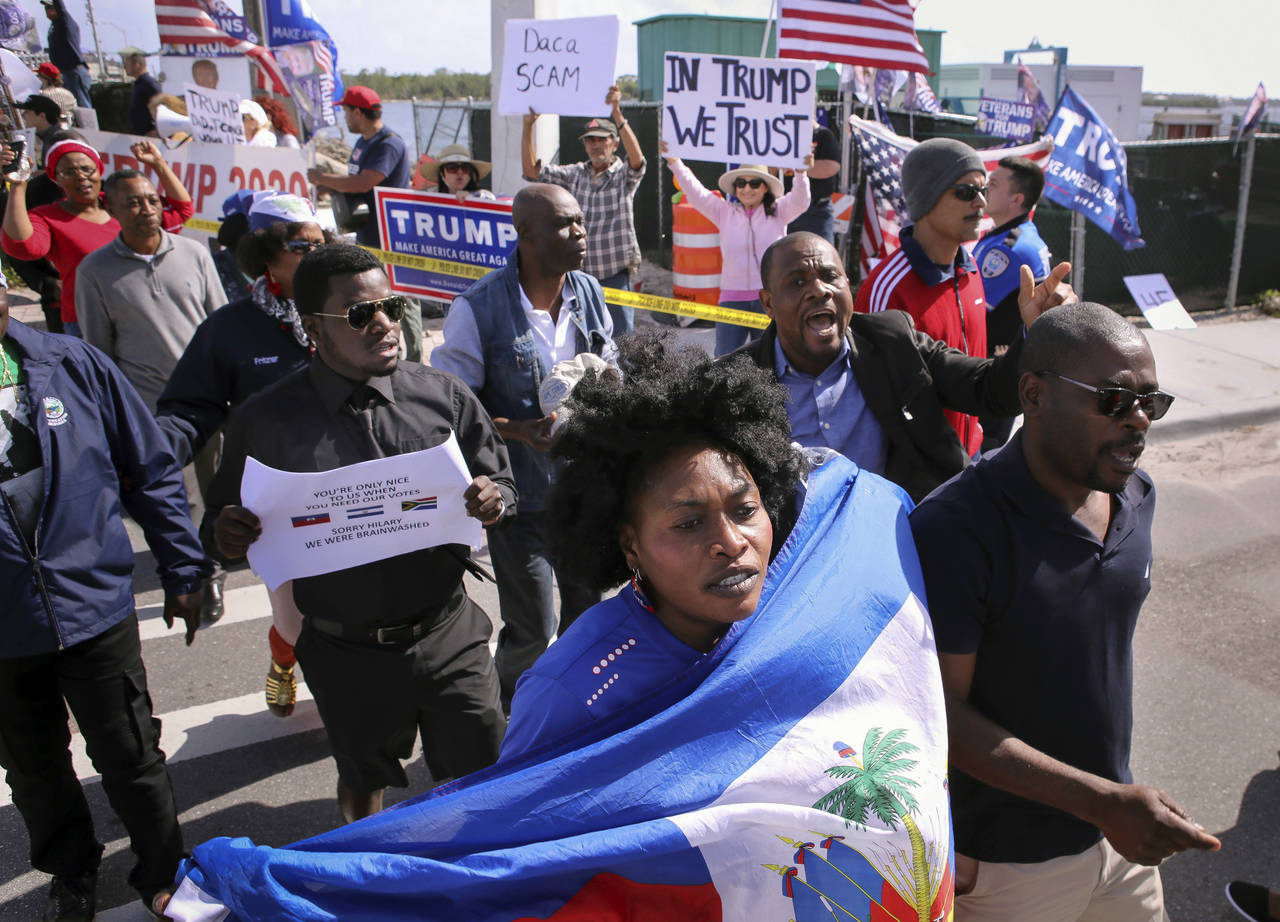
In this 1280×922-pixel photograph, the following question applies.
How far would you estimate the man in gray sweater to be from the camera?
4.92 m

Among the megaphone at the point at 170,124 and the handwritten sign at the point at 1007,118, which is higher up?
the handwritten sign at the point at 1007,118

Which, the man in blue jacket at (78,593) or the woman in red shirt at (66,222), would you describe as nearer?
the man in blue jacket at (78,593)

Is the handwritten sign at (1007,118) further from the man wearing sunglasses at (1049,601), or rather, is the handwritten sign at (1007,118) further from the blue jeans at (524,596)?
the man wearing sunglasses at (1049,601)

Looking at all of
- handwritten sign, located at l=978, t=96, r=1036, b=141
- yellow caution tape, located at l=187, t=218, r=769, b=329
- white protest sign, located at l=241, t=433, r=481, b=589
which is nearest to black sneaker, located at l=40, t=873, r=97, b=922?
white protest sign, located at l=241, t=433, r=481, b=589

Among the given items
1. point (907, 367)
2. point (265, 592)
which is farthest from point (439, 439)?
point (265, 592)

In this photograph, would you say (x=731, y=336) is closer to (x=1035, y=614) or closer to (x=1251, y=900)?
(x=1251, y=900)

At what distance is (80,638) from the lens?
8.89ft

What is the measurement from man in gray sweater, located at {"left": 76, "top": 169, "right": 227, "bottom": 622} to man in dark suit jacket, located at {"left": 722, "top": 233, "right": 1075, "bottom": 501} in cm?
325

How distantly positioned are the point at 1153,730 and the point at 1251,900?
1.11 m

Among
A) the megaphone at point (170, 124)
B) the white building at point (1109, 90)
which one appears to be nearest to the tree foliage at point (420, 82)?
the white building at point (1109, 90)

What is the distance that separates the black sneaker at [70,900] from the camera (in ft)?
9.76

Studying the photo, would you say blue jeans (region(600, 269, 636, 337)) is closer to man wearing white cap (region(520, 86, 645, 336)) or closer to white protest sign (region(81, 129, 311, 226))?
man wearing white cap (region(520, 86, 645, 336))

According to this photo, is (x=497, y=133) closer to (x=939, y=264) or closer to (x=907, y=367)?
(x=939, y=264)

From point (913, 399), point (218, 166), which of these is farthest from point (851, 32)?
point (913, 399)
